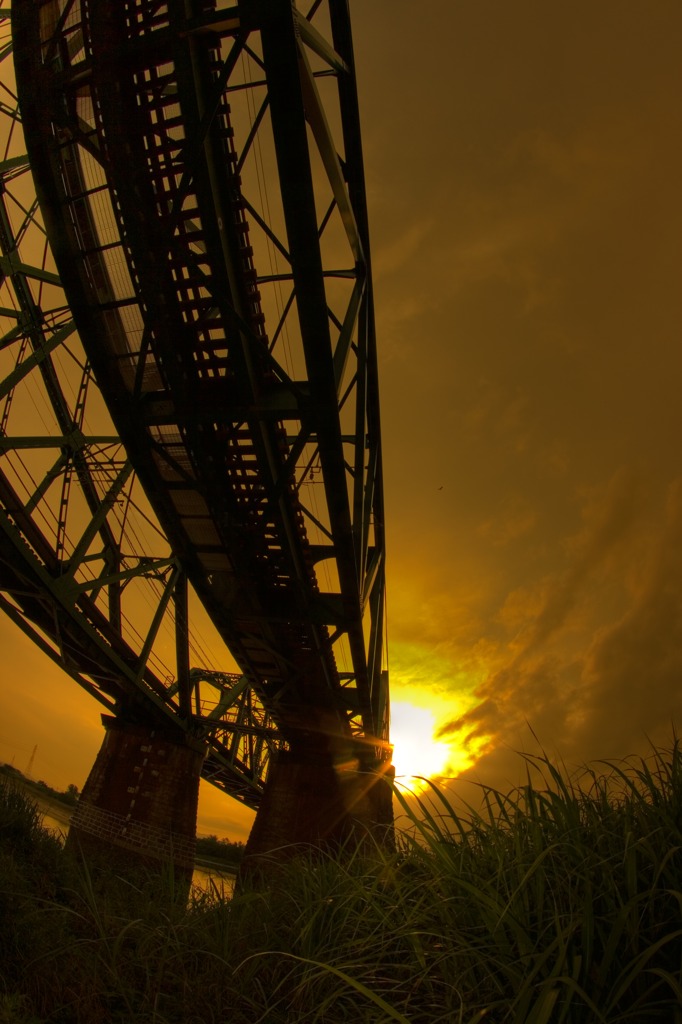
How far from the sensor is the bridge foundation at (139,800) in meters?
9.44

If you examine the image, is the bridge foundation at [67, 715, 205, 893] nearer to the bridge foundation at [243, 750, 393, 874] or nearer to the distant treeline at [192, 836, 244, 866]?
the bridge foundation at [243, 750, 393, 874]

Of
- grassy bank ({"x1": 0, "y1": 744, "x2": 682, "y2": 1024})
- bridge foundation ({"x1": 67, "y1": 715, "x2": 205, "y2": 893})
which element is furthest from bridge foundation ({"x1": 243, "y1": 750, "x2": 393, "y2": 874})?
grassy bank ({"x1": 0, "y1": 744, "x2": 682, "y2": 1024})

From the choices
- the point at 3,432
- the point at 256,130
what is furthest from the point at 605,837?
the point at 3,432

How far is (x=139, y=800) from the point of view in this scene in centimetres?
1007

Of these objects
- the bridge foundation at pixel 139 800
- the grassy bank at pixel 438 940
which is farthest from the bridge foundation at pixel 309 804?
the grassy bank at pixel 438 940

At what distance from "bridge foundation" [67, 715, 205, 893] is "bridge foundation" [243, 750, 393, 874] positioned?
7.99ft

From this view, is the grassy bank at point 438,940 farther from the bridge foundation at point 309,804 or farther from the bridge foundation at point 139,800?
the bridge foundation at point 309,804

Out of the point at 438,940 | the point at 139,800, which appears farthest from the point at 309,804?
the point at 438,940

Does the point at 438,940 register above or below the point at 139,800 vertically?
above

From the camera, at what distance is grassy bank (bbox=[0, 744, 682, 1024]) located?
159 centimetres

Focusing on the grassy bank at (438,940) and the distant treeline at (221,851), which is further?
the distant treeline at (221,851)

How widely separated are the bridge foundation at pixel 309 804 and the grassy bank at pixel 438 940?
10261 millimetres

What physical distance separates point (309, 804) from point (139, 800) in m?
4.51

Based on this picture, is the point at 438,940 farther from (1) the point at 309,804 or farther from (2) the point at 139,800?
(1) the point at 309,804
